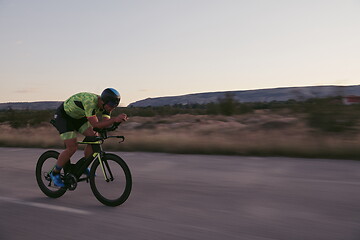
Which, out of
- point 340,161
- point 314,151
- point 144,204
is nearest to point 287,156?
point 314,151

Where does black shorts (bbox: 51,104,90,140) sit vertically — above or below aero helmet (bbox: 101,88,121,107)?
below

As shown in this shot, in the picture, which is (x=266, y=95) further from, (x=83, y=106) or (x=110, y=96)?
(x=110, y=96)

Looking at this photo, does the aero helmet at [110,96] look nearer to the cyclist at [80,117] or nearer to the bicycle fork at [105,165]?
the cyclist at [80,117]

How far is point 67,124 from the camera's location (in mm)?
5125

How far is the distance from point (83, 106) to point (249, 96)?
126 meters

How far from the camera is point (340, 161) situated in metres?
7.86

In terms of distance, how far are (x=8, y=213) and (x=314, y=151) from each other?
706cm

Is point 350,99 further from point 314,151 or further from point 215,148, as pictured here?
point 215,148

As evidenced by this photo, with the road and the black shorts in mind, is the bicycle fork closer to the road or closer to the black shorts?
the road

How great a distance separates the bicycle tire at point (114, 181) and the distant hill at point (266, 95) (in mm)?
8995

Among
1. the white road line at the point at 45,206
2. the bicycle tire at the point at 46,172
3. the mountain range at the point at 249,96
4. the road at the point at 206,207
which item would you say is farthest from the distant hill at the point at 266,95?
the white road line at the point at 45,206

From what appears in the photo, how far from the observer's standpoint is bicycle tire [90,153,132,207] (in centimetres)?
468

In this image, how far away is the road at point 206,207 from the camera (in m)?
3.78

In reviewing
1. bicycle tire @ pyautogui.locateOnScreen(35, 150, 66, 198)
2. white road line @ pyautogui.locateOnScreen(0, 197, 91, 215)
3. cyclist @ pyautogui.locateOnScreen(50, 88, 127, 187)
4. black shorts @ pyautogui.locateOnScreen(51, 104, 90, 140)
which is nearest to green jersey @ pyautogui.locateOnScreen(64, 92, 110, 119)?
cyclist @ pyautogui.locateOnScreen(50, 88, 127, 187)
